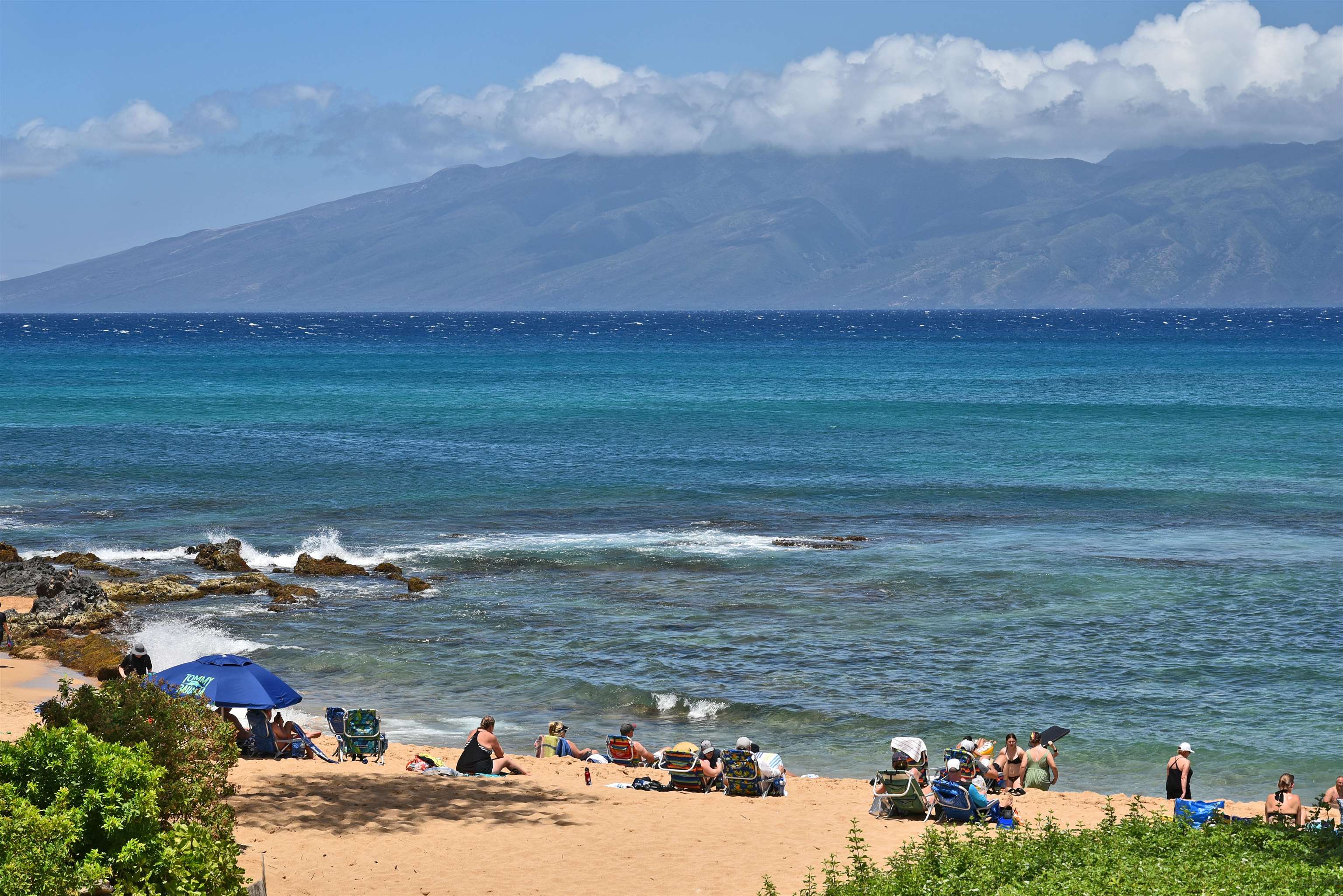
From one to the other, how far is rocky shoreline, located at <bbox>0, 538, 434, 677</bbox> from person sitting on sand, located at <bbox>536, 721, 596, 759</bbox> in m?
8.26

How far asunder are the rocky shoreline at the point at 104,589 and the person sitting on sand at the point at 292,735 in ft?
13.9

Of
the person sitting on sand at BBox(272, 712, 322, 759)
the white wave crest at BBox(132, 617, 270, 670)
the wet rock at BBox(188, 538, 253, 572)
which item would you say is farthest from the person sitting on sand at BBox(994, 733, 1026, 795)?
the wet rock at BBox(188, 538, 253, 572)

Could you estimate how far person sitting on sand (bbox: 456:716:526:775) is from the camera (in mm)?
21078

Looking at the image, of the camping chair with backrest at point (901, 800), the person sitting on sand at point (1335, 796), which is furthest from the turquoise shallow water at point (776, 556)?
the camping chair with backrest at point (901, 800)

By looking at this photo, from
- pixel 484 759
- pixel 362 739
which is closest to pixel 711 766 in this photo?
pixel 484 759

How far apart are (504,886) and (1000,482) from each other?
39089mm

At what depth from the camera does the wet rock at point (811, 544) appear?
39.1 meters

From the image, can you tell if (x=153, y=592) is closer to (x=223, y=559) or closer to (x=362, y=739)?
(x=223, y=559)

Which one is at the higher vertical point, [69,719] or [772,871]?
[69,719]

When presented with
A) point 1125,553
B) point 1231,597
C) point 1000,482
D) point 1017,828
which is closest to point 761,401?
point 1000,482

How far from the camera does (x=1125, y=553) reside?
124ft

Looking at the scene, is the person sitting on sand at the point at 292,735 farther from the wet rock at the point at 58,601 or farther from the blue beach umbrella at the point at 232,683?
the wet rock at the point at 58,601

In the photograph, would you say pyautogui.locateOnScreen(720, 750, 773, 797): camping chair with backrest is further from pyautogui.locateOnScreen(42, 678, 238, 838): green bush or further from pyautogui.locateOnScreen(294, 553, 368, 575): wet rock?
pyautogui.locateOnScreen(294, 553, 368, 575): wet rock

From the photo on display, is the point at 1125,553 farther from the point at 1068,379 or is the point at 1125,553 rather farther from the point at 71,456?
the point at 1068,379
